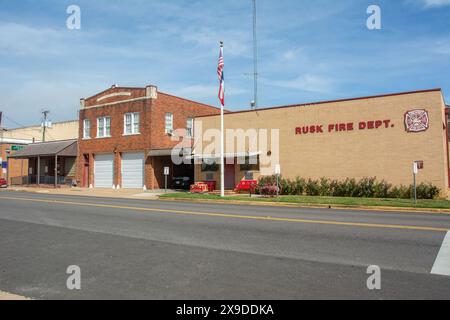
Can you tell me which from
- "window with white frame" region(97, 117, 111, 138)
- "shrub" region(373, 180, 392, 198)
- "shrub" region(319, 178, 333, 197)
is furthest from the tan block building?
"window with white frame" region(97, 117, 111, 138)

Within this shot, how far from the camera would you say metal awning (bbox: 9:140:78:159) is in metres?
36.3

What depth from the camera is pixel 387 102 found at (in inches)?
858

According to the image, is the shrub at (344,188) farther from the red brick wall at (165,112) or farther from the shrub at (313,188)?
the red brick wall at (165,112)

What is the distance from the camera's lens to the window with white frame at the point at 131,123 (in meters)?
32.7

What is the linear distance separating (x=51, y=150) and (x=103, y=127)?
6.37 meters

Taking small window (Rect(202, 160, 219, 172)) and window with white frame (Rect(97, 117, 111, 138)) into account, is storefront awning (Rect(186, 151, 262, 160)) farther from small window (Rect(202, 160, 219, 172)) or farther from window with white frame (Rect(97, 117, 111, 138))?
window with white frame (Rect(97, 117, 111, 138))

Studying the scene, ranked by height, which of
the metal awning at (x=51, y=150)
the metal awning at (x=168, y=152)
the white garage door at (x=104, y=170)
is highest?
the metal awning at (x=51, y=150)

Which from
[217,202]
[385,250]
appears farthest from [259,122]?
[385,250]

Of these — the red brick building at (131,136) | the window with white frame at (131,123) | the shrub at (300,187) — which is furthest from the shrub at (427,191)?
the window with white frame at (131,123)

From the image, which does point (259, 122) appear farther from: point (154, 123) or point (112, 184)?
point (112, 184)

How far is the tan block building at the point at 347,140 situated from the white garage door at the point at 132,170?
678 cm

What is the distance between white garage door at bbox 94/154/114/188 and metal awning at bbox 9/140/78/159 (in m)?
2.88

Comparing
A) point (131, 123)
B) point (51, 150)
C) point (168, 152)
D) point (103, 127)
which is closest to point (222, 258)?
point (168, 152)
